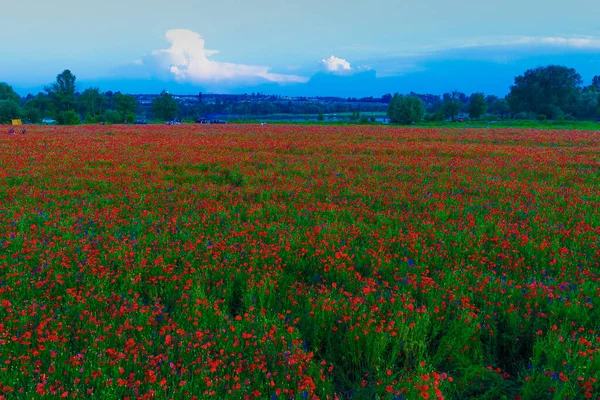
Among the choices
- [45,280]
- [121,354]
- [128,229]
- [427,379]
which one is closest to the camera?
[427,379]

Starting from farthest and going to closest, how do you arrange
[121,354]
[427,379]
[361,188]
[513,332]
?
[361,188] < [513,332] < [121,354] < [427,379]

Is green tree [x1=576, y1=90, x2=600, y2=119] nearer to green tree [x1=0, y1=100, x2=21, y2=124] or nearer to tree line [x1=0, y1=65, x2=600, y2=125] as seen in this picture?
tree line [x1=0, y1=65, x2=600, y2=125]

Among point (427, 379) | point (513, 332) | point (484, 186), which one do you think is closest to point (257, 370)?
point (427, 379)

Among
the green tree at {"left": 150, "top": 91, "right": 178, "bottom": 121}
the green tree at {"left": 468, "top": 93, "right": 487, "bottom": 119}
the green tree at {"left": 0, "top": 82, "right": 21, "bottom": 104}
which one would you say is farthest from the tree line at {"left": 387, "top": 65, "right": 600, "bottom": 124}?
the green tree at {"left": 0, "top": 82, "right": 21, "bottom": 104}

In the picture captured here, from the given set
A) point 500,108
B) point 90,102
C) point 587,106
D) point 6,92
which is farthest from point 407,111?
point 6,92

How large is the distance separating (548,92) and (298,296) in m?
125

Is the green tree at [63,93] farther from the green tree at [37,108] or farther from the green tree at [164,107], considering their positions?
the green tree at [164,107]

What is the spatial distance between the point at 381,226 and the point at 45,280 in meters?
5.47

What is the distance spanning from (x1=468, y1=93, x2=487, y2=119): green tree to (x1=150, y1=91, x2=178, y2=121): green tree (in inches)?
3384

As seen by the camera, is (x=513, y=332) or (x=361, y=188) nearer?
(x=513, y=332)

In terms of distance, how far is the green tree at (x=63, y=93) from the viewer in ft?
363

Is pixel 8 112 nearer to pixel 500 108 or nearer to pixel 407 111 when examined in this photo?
pixel 407 111

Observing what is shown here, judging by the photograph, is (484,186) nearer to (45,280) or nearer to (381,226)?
(381,226)

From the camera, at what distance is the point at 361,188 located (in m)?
11.3
